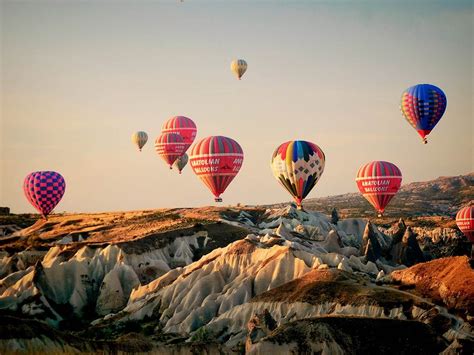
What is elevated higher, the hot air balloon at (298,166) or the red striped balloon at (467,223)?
the hot air balloon at (298,166)

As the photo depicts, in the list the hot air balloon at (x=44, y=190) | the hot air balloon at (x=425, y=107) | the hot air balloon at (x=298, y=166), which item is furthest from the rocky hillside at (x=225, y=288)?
the hot air balloon at (x=425, y=107)

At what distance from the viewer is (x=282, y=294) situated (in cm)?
10694

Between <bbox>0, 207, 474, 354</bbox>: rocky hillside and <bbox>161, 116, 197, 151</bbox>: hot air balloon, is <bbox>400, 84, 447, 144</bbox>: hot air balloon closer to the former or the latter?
<bbox>0, 207, 474, 354</bbox>: rocky hillside

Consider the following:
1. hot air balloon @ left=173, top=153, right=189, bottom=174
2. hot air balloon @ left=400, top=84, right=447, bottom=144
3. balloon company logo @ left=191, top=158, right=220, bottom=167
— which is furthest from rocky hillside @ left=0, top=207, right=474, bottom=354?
hot air balloon @ left=400, top=84, right=447, bottom=144

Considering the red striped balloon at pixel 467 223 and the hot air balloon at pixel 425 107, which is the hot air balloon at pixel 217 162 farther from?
the red striped balloon at pixel 467 223

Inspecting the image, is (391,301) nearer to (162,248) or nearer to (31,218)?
(162,248)

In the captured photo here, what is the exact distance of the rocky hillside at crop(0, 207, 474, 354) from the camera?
3625 inches

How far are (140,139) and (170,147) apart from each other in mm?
17350

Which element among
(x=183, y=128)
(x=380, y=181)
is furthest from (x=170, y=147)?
(x=380, y=181)

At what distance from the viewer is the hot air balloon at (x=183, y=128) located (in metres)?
180

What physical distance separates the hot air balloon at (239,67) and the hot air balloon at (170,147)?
20.4 m

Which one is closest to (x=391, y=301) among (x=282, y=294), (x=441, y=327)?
(x=441, y=327)

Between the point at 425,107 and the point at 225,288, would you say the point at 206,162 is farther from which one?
the point at 425,107

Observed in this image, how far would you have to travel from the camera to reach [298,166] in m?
132
